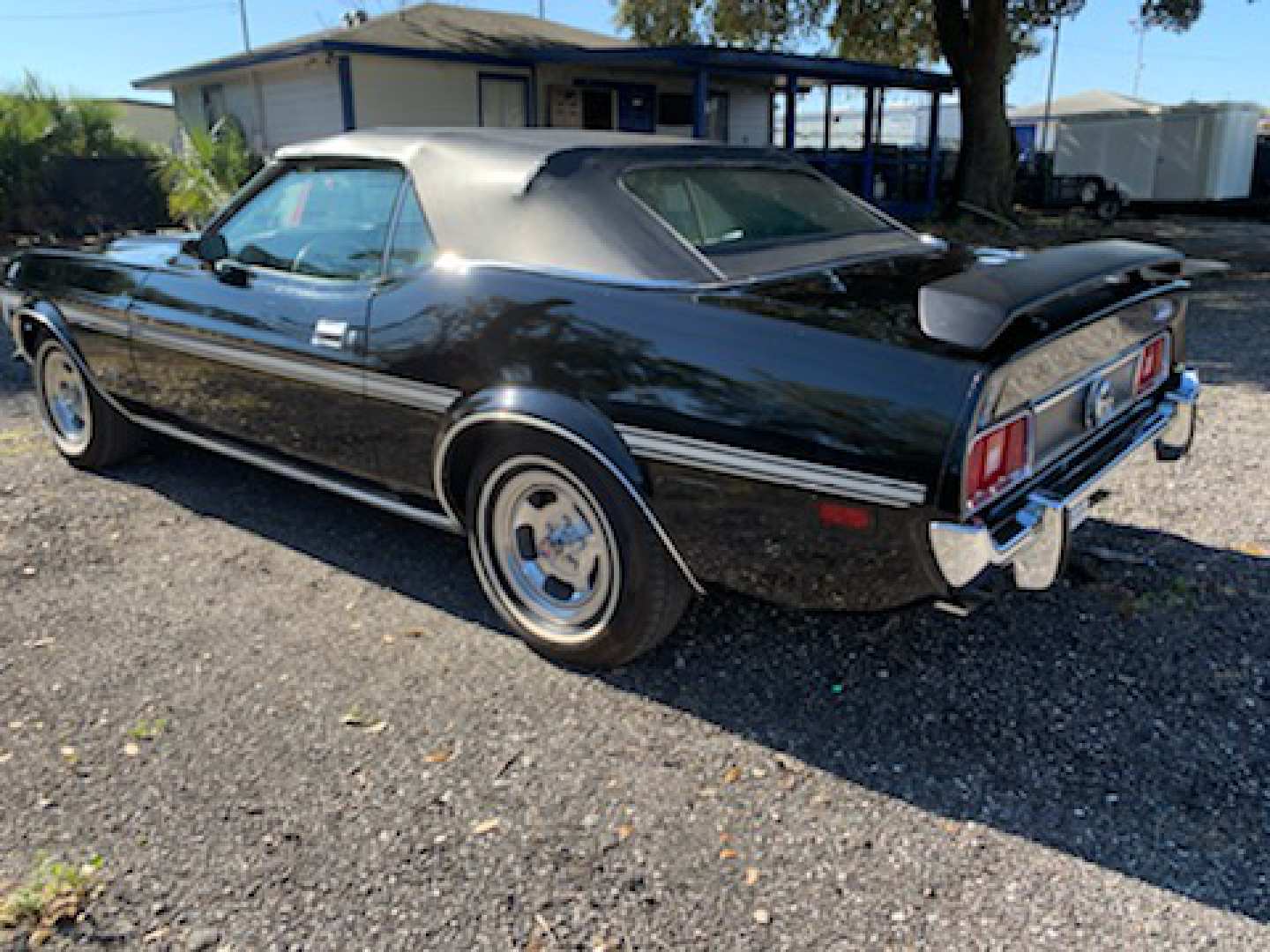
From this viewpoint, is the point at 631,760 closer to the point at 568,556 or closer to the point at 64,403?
the point at 568,556

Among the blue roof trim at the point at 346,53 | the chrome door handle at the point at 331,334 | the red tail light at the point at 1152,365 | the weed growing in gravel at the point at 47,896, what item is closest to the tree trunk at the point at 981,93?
the blue roof trim at the point at 346,53

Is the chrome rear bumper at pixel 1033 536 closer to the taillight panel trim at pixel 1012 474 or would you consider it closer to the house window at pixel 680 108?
the taillight panel trim at pixel 1012 474

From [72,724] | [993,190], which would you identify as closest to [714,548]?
[72,724]

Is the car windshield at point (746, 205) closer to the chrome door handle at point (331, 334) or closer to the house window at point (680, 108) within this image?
→ the chrome door handle at point (331, 334)

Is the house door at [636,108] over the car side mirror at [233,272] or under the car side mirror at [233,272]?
over

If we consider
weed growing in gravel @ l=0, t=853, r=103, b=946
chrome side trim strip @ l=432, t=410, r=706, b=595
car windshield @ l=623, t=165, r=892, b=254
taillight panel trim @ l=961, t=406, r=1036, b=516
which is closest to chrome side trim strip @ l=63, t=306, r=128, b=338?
chrome side trim strip @ l=432, t=410, r=706, b=595

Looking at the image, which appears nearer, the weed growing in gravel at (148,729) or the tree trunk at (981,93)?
the weed growing in gravel at (148,729)

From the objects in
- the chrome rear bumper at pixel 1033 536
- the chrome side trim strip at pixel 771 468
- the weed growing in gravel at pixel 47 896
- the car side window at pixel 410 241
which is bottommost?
the weed growing in gravel at pixel 47 896

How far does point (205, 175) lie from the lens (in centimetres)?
1480

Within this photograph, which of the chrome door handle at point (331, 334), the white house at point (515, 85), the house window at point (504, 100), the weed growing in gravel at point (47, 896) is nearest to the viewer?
the weed growing in gravel at point (47, 896)

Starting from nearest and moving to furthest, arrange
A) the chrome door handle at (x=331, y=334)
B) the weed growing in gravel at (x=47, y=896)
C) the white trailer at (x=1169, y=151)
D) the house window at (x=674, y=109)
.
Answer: the weed growing in gravel at (x=47, y=896) → the chrome door handle at (x=331, y=334) → the house window at (x=674, y=109) → the white trailer at (x=1169, y=151)

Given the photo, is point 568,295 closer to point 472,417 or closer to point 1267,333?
point 472,417

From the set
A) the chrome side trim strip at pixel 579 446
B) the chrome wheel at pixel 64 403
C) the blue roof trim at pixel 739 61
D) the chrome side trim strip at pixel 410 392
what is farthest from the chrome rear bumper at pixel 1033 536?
the blue roof trim at pixel 739 61

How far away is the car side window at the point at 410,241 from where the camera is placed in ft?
10.7
